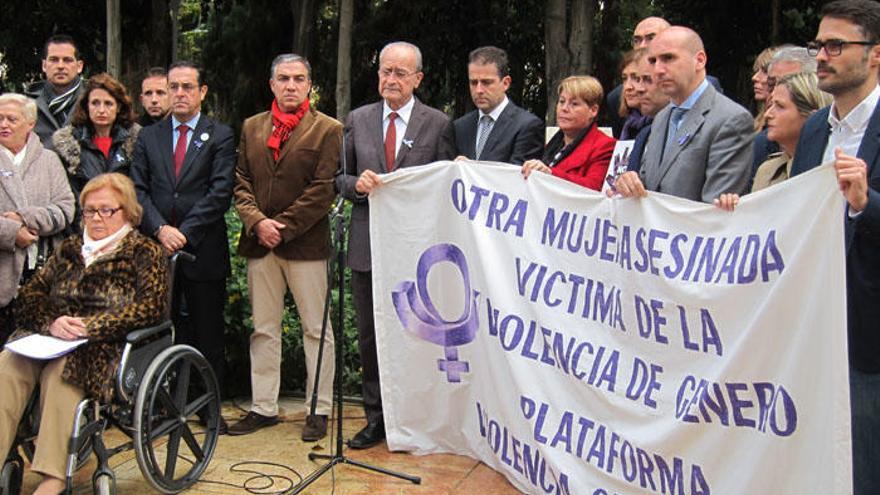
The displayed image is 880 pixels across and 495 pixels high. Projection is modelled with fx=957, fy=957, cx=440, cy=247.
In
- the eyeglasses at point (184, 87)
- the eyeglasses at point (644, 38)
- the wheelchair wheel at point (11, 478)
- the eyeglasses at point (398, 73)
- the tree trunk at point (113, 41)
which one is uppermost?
the tree trunk at point (113, 41)

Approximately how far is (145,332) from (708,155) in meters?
2.63

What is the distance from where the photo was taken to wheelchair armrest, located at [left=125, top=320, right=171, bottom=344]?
4.31 meters

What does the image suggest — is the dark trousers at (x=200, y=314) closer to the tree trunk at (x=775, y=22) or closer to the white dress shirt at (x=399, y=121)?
the white dress shirt at (x=399, y=121)

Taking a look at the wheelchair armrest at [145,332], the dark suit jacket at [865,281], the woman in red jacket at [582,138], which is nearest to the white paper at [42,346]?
the wheelchair armrest at [145,332]

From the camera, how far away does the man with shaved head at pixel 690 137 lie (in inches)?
155

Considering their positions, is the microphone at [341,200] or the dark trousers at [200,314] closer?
the microphone at [341,200]

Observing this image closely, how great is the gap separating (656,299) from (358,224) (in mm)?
1982

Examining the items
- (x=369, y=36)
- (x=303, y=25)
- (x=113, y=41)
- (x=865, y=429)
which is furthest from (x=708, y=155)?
(x=303, y=25)

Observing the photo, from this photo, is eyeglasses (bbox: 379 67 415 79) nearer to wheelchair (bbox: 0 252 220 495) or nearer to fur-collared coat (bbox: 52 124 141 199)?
wheelchair (bbox: 0 252 220 495)

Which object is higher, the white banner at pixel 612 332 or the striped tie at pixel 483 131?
the striped tie at pixel 483 131

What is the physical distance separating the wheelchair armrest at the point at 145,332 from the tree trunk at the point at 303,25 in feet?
41.7

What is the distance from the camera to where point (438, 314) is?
4.97 metres

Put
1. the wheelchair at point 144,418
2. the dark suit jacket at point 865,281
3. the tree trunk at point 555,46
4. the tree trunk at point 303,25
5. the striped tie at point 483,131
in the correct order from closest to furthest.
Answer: the dark suit jacket at point 865,281 → the wheelchair at point 144,418 → the striped tie at point 483,131 → the tree trunk at point 555,46 → the tree trunk at point 303,25

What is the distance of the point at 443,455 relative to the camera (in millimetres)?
5094
